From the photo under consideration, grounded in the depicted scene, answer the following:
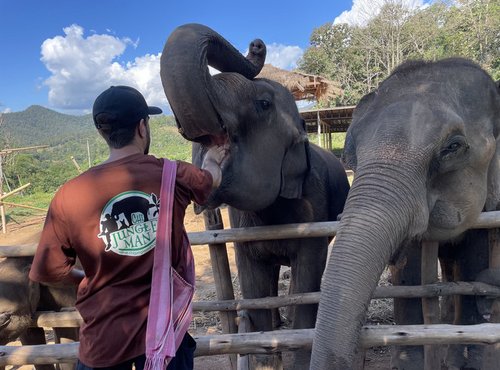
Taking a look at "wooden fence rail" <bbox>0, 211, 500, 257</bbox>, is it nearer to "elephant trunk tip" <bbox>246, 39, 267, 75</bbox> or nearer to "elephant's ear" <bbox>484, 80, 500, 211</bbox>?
"elephant's ear" <bbox>484, 80, 500, 211</bbox>

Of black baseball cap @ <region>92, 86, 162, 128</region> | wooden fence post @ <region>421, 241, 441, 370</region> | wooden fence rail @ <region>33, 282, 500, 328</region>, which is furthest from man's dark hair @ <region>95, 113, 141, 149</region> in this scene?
wooden fence post @ <region>421, 241, 441, 370</region>

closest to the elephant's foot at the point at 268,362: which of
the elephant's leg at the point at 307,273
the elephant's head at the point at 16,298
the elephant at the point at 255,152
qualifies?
the elephant at the point at 255,152

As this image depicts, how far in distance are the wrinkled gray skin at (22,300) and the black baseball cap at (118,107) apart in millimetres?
1647

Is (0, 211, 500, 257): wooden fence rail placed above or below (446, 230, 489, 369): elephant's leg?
above

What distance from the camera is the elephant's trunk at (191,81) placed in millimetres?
2035

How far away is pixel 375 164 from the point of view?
1886mm


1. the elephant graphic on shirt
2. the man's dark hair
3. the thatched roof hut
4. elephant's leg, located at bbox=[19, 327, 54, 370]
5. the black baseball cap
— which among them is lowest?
elephant's leg, located at bbox=[19, 327, 54, 370]

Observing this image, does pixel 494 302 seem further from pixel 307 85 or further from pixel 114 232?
pixel 307 85

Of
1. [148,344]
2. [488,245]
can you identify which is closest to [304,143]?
[488,245]

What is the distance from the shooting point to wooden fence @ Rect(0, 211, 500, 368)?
1903mm

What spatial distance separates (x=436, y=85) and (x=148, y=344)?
1.81 metres

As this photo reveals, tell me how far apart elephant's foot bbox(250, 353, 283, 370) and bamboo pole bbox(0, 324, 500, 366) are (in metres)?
0.81

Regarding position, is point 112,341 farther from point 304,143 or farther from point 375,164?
point 304,143

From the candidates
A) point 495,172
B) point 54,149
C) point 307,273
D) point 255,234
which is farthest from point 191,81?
point 54,149
